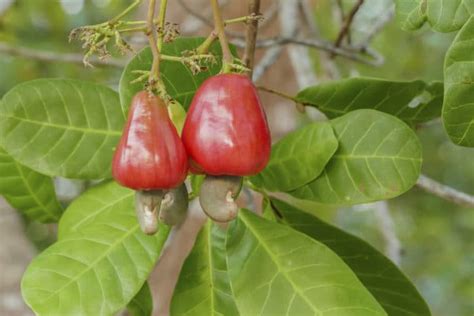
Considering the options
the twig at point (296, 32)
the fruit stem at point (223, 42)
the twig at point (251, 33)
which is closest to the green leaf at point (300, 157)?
the twig at point (251, 33)

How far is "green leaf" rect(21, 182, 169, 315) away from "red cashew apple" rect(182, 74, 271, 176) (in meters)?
0.27

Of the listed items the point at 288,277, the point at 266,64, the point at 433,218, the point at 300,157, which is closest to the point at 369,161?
the point at 300,157

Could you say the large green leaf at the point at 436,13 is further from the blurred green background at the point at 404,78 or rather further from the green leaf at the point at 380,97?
the blurred green background at the point at 404,78

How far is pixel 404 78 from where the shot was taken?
11.9 feet

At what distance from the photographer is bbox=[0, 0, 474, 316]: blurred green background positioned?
3.20m

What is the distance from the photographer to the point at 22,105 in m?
1.08

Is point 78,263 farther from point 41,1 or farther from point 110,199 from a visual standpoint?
point 41,1

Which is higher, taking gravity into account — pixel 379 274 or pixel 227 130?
pixel 227 130

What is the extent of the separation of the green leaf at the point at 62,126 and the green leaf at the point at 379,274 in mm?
364

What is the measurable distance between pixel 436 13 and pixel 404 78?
276 centimetres

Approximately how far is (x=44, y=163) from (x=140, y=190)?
14.1 inches

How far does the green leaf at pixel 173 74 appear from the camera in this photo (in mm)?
1002

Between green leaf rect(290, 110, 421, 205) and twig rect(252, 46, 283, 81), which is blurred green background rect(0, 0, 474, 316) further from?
green leaf rect(290, 110, 421, 205)

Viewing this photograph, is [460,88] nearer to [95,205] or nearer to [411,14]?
[411,14]
